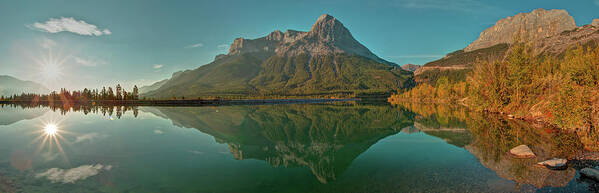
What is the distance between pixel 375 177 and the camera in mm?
12070

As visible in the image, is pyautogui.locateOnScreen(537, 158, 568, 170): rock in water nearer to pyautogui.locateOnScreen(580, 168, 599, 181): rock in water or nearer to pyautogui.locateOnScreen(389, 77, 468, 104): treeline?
pyautogui.locateOnScreen(580, 168, 599, 181): rock in water

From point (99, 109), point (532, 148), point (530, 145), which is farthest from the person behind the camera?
point (99, 109)

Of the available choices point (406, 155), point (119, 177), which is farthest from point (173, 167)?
point (406, 155)

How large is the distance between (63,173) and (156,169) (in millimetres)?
4138

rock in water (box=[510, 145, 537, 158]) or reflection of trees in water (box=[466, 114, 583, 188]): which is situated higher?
rock in water (box=[510, 145, 537, 158])

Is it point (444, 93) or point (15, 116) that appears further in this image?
point (444, 93)

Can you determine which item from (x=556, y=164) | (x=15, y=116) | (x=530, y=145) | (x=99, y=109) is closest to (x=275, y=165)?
(x=556, y=164)

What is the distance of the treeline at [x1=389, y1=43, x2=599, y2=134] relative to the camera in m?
20.8

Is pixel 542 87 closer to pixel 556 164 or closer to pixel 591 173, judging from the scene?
pixel 556 164

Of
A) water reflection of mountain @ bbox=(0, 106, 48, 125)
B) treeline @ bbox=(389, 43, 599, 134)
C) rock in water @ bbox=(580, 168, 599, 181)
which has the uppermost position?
treeline @ bbox=(389, 43, 599, 134)

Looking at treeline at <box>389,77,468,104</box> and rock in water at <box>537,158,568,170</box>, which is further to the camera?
treeline at <box>389,77,468,104</box>

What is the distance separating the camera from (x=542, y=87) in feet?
122

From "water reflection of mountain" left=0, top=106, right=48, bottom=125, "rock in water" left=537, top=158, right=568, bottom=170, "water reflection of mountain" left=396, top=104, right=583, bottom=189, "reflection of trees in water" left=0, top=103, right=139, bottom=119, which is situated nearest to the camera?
"water reflection of mountain" left=396, top=104, right=583, bottom=189

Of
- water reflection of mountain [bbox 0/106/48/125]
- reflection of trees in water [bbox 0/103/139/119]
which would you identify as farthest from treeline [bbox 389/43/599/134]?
water reflection of mountain [bbox 0/106/48/125]
